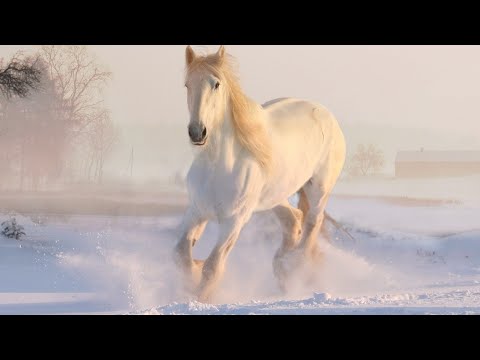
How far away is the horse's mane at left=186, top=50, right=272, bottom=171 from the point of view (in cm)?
598

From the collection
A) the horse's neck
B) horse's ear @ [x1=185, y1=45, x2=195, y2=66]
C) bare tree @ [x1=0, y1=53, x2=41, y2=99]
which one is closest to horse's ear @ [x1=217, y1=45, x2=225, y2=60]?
horse's ear @ [x1=185, y1=45, x2=195, y2=66]

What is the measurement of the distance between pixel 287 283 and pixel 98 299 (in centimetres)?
175

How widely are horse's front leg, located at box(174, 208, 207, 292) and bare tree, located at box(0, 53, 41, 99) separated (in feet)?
14.2

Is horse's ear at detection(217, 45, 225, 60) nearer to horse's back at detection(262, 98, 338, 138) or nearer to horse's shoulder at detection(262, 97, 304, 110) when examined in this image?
horse's back at detection(262, 98, 338, 138)

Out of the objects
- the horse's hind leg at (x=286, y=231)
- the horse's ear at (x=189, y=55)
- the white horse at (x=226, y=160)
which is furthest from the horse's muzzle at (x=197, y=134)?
the horse's hind leg at (x=286, y=231)

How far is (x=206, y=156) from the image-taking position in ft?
19.9

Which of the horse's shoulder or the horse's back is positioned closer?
the horse's back

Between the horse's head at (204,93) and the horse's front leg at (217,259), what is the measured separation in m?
0.73

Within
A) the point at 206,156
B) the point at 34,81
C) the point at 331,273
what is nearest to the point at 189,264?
the point at 206,156

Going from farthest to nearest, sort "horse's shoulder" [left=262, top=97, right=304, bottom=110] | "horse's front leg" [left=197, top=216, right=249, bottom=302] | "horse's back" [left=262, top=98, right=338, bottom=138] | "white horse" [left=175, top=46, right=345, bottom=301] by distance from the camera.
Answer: "horse's shoulder" [left=262, top=97, right=304, bottom=110] < "horse's back" [left=262, top=98, right=338, bottom=138] < "horse's front leg" [left=197, top=216, right=249, bottom=302] < "white horse" [left=175, top=46, right=345, bottom=301]

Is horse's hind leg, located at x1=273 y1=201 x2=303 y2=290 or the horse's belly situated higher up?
the horse's belly

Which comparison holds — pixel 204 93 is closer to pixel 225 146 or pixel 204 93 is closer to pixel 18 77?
pixel 225 146

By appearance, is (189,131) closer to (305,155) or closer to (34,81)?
(305,155)

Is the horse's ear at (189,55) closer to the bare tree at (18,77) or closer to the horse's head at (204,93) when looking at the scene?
the horse's head at (204,93)
